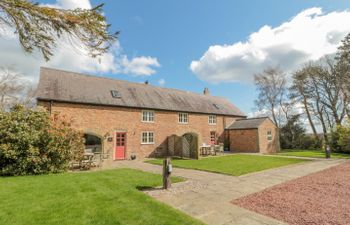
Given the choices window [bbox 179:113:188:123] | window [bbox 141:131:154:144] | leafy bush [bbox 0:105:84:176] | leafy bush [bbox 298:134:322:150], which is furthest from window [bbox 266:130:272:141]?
leafy bush [bbox 0:105:84:176]

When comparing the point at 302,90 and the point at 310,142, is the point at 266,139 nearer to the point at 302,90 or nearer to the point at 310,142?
the point at 310,142

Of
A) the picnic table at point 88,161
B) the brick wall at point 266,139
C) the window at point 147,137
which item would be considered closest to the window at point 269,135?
the brick wall at point 266,139

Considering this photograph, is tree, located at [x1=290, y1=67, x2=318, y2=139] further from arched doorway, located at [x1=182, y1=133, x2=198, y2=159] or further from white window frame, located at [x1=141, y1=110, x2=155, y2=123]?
white window frame, located at [x1=141, y1=110, x2=155, y2=123]

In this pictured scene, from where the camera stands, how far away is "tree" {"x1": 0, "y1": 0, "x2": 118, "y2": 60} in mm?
3904

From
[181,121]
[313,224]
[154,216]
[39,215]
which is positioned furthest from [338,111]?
[39,215]

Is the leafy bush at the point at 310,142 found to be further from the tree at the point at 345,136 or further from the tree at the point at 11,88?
the tree at the point at 11,88

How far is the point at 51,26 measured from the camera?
4242mm

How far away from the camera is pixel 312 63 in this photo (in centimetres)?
2747

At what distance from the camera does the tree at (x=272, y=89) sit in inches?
1249

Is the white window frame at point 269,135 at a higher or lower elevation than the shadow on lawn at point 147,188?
higher

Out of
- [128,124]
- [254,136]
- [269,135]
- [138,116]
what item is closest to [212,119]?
[254,136]

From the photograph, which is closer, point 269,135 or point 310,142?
point 269,135

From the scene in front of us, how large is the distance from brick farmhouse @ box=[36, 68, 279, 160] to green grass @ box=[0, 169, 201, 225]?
580 centimetres

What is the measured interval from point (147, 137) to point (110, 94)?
16.6ft
